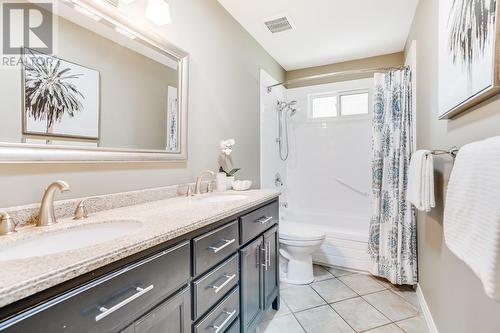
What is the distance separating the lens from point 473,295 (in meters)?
1.02

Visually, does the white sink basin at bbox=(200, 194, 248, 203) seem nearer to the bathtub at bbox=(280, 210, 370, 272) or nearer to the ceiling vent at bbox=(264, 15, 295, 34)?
the bathtub at bbox=(280, 210, 370, 272)

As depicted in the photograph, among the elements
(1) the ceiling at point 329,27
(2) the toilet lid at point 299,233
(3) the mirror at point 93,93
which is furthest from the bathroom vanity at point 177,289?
(1) the ceiling at point 329,27

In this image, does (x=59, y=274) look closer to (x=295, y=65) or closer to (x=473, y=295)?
(x=473, y=295)

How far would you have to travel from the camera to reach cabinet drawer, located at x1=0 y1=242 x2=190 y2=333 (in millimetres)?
544

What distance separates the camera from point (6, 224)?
830 mm

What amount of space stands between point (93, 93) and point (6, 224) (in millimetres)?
637

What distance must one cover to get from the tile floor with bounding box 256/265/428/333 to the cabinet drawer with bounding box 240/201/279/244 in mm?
707

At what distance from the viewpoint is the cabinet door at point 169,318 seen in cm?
79

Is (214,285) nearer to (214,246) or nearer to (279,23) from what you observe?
(214,246)

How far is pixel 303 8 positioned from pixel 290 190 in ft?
7.34

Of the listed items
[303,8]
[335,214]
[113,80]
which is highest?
[303,8]

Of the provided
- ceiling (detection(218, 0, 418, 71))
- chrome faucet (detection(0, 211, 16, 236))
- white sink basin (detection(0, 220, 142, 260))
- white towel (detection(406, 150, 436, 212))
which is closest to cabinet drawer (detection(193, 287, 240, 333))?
white sink basin (detection(0, 220, 142, 260))

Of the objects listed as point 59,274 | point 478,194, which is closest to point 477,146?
point 478,194

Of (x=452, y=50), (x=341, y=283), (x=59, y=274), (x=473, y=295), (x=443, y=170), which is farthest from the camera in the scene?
(x=341, y=283)
